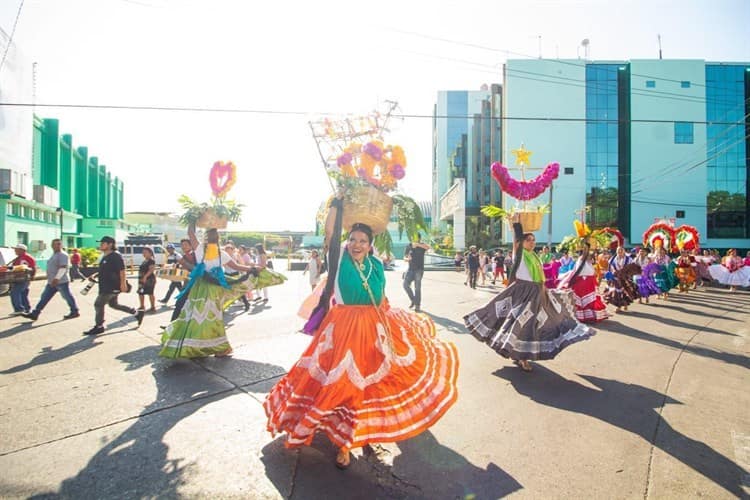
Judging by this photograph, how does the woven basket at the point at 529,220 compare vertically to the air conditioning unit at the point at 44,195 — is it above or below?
below

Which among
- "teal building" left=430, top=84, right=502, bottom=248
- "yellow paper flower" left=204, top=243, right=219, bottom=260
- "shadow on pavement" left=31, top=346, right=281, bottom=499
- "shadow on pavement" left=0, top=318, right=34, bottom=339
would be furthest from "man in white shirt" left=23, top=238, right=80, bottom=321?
"teal building" left=430, top=84, right=502, bottom=248

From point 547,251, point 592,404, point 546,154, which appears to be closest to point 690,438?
point 592,404

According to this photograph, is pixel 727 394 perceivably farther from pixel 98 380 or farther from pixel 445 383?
pixel 98 380

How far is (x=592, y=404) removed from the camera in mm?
4035

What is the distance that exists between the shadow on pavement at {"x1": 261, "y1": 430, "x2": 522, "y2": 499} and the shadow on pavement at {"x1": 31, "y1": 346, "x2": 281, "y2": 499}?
26.5 inches

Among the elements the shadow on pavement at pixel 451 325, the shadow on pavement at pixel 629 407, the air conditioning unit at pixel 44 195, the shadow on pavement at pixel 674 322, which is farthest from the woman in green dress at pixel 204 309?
the air conditioning unit at pixel 44 195

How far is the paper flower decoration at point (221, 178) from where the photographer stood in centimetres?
593

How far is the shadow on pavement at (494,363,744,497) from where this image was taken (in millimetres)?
2891

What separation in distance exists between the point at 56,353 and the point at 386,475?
5.69 m

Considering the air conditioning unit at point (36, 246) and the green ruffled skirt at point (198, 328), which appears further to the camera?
the air conditioning unit at point (36, 246)

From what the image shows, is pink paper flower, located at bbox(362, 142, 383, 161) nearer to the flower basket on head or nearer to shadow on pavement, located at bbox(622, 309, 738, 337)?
the flower basket on head

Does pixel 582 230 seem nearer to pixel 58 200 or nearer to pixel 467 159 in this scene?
pixel 58 200

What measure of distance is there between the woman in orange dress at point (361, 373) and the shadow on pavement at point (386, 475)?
0.16m

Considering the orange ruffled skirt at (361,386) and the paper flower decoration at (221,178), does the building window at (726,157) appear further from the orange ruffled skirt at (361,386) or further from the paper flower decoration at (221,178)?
the orange ruffled skirt at (361,386)
